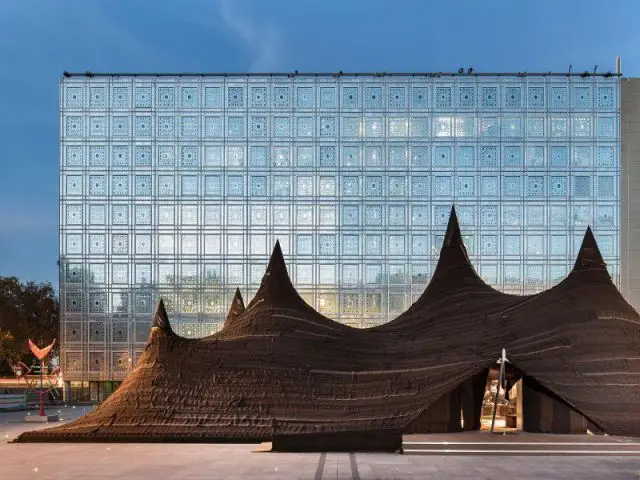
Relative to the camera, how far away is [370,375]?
62.0 feet

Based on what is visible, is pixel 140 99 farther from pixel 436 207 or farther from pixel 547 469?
pixel 547 469

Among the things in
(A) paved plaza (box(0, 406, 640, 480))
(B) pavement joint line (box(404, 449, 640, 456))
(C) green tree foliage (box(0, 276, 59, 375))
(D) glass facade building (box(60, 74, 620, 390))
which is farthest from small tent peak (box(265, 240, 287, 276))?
(C) green tree foliage (box(0, 276, 59, 375))

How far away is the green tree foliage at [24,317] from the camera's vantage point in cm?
5287

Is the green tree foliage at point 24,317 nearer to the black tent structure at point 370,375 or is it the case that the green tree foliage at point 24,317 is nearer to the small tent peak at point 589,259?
the black tent structure at point 370,375

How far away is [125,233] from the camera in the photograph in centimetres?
3494

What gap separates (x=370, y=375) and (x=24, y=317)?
43116 mm

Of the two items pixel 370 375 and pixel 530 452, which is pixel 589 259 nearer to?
pixel 530 452

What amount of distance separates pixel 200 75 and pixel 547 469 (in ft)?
85.7

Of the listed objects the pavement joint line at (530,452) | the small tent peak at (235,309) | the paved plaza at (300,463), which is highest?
the small tent peak at (235,309)

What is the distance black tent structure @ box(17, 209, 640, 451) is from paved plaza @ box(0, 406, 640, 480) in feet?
2.01

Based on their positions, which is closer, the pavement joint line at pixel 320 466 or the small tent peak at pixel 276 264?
the pavement joint line at pixel 320 466

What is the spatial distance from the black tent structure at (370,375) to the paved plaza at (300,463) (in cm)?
61

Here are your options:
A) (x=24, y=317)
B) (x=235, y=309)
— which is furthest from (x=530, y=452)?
(x=24, y=317)

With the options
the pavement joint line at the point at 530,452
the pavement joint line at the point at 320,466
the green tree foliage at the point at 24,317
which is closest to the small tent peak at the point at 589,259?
the pavement joint line at the point at 530,452
